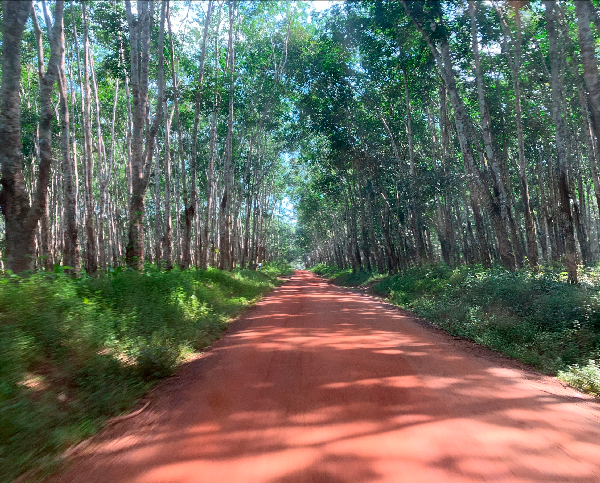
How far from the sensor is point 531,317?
8.10 m

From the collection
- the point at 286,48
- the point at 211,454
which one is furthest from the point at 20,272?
the point at 286,48

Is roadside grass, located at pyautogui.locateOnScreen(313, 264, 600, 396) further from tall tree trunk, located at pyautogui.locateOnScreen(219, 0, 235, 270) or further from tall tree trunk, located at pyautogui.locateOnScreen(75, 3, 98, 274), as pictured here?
tall tree trunk, located at pyautogui.locateOnScreen(75, 3, 98, 274)

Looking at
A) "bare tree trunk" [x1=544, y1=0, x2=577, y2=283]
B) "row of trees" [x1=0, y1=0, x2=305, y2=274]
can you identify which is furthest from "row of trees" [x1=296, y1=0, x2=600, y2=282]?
"row of trees" [x1=0, y1=0, x2=305, y2=274]

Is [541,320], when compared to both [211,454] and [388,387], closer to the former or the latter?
[388,387]

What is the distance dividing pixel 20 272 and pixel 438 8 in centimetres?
1368

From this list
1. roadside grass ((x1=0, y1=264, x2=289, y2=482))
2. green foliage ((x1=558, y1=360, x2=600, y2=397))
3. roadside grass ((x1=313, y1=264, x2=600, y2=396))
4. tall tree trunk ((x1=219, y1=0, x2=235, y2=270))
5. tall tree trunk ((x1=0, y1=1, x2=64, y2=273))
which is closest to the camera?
roadside grass ((x1=0, y1=264, x2=289, y2=482))

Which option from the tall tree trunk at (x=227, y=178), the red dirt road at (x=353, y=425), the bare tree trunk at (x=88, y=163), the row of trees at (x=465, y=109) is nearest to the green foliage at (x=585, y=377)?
the red dirt road at (x=353, y=425)

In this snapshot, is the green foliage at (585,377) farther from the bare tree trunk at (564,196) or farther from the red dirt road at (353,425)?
the bare tree trunk at (564,196)

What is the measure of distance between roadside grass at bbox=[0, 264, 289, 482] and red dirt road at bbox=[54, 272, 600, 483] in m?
0.34

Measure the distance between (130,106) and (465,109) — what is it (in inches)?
694

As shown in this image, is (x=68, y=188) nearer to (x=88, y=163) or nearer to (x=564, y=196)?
(x=88, y=163)

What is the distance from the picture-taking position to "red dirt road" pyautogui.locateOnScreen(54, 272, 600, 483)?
3139mm

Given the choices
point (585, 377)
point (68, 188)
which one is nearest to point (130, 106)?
point (68, 188)

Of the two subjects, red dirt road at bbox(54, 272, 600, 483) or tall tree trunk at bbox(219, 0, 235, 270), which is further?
tall tree trunk at bbox(219, 0, 235, 270)
